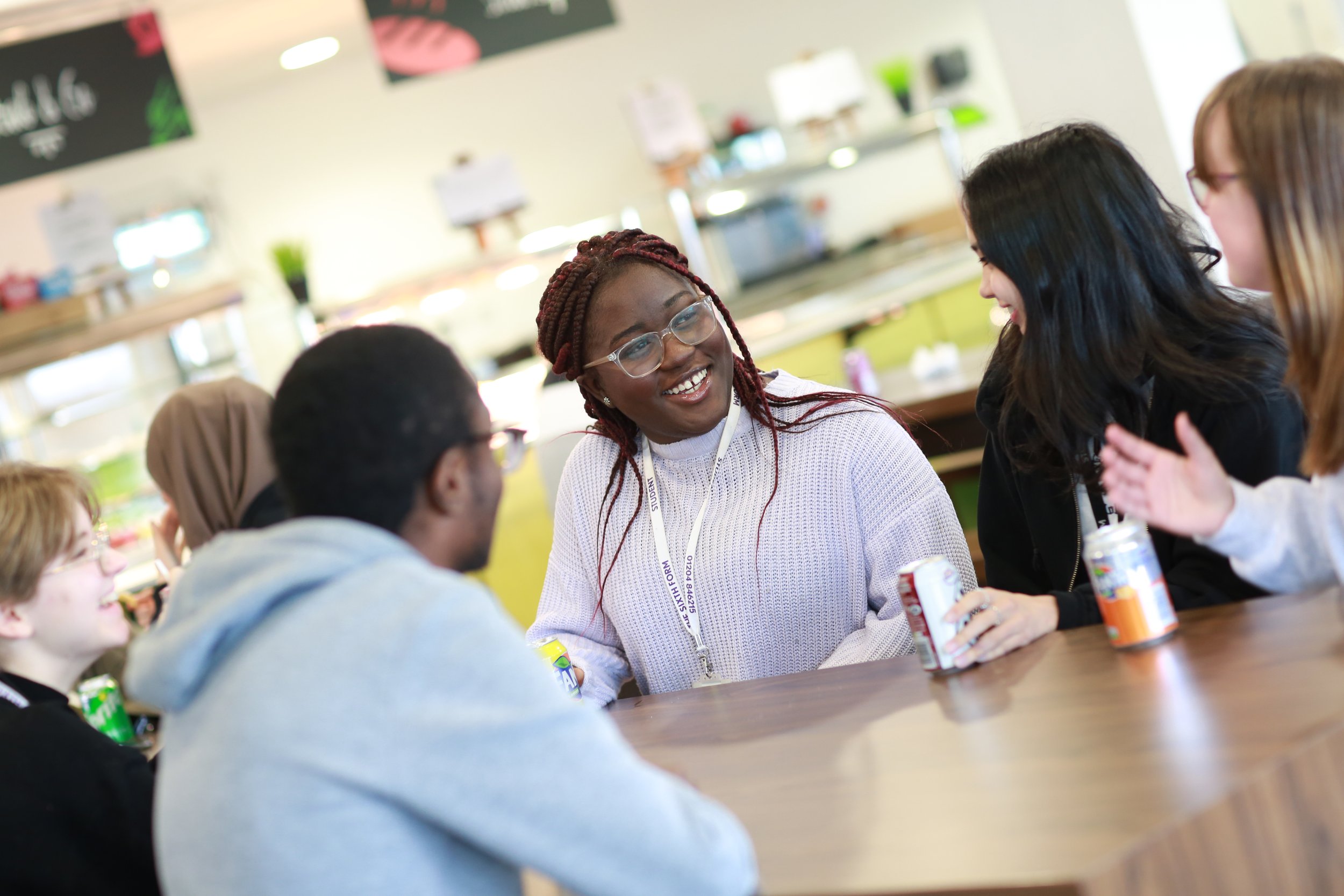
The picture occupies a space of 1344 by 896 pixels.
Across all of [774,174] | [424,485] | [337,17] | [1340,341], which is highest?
[337,17]

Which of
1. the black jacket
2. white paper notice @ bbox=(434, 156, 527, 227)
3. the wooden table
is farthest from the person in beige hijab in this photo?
white paper notice @ bbox=(434, 156, 527, 227)

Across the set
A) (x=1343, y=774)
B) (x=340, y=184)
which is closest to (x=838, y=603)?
(x=1343, y=774)

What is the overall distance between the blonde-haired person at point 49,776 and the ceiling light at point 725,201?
12.9ft

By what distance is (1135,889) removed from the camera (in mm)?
905

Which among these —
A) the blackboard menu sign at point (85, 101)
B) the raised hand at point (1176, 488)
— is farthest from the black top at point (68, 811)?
the blackboard menu sign at point (85, 101)

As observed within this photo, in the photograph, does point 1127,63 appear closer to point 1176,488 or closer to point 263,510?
Result: point 1176,488

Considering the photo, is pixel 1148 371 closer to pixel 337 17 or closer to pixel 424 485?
pixel 424 485

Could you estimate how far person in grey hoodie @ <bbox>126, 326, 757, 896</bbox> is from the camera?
0.95 metres

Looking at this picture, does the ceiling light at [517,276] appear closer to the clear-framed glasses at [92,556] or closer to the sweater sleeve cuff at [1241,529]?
the clear-framed glasses at [92,556]

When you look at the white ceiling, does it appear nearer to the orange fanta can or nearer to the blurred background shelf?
the blurred background shelf

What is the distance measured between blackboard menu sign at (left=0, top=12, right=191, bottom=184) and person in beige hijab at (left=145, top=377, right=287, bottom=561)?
2206 mm

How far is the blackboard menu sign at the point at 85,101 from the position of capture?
429cm

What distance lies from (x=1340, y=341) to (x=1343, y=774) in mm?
448

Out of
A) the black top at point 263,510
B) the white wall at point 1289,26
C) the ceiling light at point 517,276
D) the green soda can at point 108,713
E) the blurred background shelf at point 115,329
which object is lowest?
the green soda can at point 108,713
